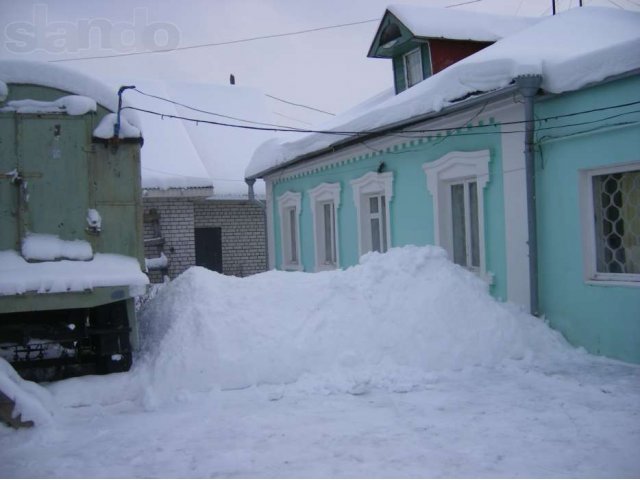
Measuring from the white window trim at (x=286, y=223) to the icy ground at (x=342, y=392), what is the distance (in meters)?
6.52

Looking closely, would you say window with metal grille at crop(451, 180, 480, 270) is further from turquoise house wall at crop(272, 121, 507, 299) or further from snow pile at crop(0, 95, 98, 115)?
snow pile at crop(0, 95, 98, 115)

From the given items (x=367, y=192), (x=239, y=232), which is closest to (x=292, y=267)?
(x=239, y=232)

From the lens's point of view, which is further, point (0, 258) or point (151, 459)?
point (0, 258)

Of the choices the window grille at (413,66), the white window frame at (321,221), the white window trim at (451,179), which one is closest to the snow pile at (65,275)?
the white window trim at (451,179)

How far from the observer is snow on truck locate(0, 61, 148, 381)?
5.55 m

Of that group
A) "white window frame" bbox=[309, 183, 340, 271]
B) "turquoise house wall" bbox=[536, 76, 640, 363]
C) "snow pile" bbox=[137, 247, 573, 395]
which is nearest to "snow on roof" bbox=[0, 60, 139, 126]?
"snow pile" bbox=[137, 247, 573, 395]

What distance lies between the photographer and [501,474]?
3.69 meters

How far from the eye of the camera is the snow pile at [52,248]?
18.3 feet

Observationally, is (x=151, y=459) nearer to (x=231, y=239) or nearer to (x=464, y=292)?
(x=464, y=292)

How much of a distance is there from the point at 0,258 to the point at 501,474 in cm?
448

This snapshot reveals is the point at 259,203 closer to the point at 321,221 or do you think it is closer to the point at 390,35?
the point at 321,221

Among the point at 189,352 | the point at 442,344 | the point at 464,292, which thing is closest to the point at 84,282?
the point at 189,352

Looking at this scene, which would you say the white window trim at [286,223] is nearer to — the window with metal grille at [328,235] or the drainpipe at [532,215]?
the window with metal grille at [328,235]

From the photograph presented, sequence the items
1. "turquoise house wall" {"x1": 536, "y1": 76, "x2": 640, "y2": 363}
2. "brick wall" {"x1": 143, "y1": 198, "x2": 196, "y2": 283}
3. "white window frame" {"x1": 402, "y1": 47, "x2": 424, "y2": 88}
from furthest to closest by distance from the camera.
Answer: "brick wall" {"x1": 143, "y1": 198, "x2": 196, "y2": 283} → "white window frame" {"x1": 402, "y1": 47, "x2": 424, "y2": 88} → "turquoise house wall" {"x1": 536, "y1": 76, "x2": 640, "y2": 363}
